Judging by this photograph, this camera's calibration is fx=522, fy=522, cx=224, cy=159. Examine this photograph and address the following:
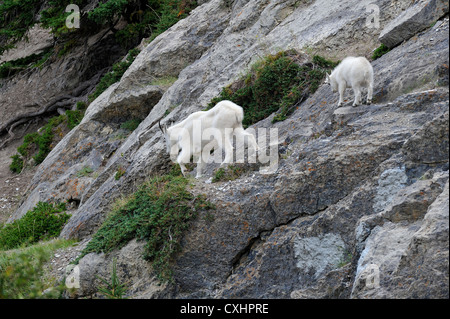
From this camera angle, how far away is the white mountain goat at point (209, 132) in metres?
9.02

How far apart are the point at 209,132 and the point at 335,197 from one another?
273 cm

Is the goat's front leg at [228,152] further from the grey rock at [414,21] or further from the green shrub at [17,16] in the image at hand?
the green shrub at [17,16]

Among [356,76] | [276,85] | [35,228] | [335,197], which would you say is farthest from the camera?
[35,228]

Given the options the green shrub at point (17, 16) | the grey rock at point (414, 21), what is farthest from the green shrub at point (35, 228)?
the grey rock at point (414, 21)

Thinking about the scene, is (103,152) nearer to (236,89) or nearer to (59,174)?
(59,174)

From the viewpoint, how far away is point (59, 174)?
16359 mm

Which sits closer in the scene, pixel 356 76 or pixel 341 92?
pixel 356 76

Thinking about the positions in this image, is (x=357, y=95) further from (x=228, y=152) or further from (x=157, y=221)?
(x=157, y=221)

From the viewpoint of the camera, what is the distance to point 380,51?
10695 millimetres

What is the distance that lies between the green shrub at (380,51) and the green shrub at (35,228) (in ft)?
28.6

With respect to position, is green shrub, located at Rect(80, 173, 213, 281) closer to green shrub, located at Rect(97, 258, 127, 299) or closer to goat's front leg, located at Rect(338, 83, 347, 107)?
green shrub, located at Rect(97, 258, 127, 299)

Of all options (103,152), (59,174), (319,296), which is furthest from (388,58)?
(59,174)

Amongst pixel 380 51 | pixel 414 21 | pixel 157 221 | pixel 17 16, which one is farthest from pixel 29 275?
pixel 17 16

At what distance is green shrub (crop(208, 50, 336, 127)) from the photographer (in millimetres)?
11102
